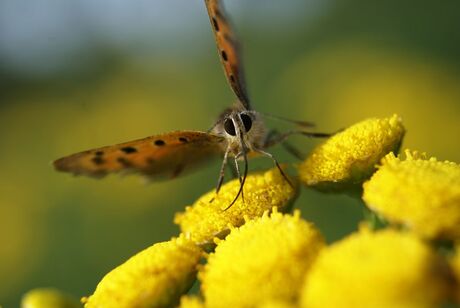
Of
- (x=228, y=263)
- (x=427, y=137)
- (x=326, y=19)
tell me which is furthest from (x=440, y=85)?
(x=228, y=263)

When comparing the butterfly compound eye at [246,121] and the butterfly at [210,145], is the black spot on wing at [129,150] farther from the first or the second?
the butterfly compound eye at [246,121]

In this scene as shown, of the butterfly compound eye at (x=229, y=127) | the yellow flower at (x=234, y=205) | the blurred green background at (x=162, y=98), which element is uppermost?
the butterfly compound eye at (x=229, y=127)

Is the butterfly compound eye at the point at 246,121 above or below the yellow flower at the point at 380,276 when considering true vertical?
below

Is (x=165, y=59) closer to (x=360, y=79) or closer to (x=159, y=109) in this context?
(x=159, y=109)

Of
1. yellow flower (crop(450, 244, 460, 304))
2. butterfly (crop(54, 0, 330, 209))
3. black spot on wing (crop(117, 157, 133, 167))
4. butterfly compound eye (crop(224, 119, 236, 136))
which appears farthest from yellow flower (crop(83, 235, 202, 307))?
yellow flower (crop(450, 244, 460, 304))

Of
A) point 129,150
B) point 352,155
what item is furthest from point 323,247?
point 129,150

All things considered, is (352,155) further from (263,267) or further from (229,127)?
(263,267)

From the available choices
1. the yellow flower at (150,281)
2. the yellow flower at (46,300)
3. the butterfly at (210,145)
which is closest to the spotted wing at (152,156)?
the butterfly at (210,145)
